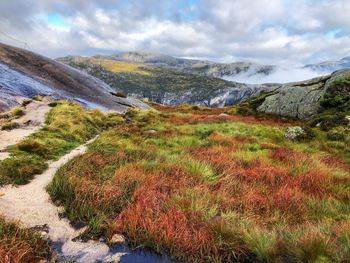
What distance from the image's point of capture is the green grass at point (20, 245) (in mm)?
6379

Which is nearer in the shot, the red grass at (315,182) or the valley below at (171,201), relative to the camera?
the valley below at (171,201)

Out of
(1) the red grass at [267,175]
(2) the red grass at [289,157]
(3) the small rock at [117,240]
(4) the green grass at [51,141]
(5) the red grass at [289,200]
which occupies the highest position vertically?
(5) the red grass at [289,200]

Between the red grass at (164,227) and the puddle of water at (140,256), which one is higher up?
the red grass at (164,227)

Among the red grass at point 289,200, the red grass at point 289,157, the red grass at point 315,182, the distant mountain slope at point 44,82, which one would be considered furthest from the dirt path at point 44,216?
the distant mountain slope at point 44,82

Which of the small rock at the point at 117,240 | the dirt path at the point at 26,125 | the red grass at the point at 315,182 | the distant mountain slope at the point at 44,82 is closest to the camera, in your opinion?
the small rock at the point at 117,240

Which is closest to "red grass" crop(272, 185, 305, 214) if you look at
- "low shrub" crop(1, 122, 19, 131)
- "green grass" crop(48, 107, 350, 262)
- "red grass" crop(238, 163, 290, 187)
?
"green grass" crop(48, 107, 350, 262)

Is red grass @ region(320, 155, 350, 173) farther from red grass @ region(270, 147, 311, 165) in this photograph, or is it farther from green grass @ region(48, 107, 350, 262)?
red grass @ region(270, 147, 311, 165)

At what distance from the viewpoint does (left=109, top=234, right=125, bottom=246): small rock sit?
7777 mm

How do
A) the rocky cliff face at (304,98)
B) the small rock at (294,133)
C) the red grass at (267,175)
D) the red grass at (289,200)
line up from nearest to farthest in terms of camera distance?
1. the red grass at (289,200)
2. the red grass at (267,175)
3. the small rock at (294,133)
4. the rocky cliff face at (304,98)

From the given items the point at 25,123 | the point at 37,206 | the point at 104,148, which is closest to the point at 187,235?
the point at 37,206

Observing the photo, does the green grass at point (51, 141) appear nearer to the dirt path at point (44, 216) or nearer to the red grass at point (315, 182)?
the dirt path at point (44, 216)

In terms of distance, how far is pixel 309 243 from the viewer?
22.2 feet

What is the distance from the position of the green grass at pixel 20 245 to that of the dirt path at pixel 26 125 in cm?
809

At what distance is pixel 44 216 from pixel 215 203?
4657mm
